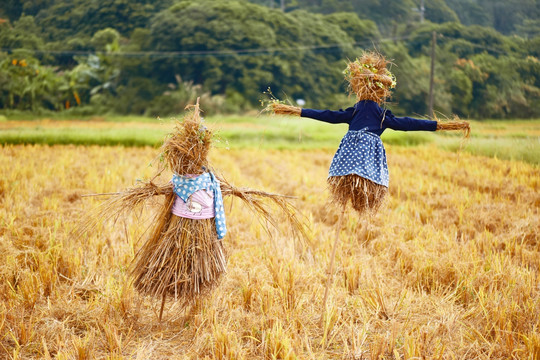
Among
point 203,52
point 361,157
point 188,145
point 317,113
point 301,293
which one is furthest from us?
point 203,52

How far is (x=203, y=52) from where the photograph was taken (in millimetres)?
25125

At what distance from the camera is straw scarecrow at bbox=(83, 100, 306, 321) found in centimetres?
267

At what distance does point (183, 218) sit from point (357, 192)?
121 centimetres

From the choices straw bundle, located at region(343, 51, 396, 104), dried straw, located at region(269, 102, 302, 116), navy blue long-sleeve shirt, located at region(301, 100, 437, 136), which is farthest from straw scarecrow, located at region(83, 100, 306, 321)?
straw bundle, located at region(343, 51, 396, 104)

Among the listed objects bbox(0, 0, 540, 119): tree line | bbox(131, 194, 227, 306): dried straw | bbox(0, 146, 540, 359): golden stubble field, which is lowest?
bbox(0, 146, 540, 359): golden stubble field

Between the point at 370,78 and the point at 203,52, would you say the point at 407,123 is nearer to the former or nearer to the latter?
the point at 370,78

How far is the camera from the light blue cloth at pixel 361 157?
2.87m

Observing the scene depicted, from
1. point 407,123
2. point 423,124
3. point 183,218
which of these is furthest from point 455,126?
point 183,218

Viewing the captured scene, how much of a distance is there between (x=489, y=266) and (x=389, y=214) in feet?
6.17

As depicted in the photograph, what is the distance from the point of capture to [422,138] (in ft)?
48.0

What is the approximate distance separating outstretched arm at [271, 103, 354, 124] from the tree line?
1586cm

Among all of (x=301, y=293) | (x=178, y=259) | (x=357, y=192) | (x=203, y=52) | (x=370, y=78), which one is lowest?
(x=301, y=293)

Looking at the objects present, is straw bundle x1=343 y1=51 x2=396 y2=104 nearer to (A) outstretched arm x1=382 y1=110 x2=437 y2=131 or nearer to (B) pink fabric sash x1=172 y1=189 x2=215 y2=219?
(A) outstretched arm x1=382 y1=110 x2=437 y2=131

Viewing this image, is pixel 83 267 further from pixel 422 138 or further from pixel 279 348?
pixel 422 138
